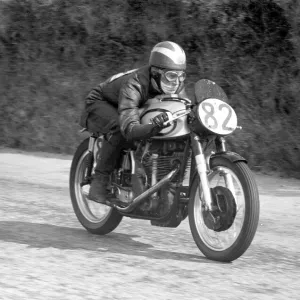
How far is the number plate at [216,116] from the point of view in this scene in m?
6.28

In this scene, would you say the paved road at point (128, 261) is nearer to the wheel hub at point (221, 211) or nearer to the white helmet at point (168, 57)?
the wheel hub at point (221, 211)

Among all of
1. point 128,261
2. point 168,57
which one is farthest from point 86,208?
point 168,57

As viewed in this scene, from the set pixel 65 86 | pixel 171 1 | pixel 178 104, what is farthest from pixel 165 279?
pixel 65 86

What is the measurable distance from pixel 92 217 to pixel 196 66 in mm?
5343

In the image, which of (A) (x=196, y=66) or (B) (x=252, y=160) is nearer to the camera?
(B) (x=252, y=160)

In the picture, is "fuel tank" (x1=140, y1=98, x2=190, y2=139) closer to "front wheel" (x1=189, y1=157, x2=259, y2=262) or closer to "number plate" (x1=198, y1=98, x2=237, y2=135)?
"number plate" (x1=198, y1=98, x2=237, y2=135)

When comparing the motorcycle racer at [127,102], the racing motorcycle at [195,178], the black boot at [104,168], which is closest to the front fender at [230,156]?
the racing motorcycle at [195,178]

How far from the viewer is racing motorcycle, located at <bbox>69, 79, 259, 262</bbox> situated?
6250 millimetres

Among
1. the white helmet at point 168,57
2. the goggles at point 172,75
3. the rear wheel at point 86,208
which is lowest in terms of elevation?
the rear wheel at point 86,208

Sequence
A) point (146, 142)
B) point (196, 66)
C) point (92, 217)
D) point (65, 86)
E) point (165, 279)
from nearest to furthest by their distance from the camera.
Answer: point (165, 279) < point (146, 142) < point (92, 217) < point (196, 66) < point (65, 86)

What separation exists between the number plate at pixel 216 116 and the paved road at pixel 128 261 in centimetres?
96

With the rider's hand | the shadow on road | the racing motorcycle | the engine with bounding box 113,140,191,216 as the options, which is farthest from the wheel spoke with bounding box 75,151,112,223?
the rider's hand

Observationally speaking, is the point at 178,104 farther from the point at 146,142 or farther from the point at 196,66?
the point at 196,66

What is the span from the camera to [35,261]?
6.32 meters
